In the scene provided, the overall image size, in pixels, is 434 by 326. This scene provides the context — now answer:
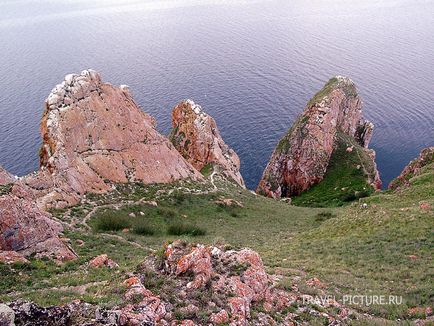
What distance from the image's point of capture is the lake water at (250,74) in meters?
111

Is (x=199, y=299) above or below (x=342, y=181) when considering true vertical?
below

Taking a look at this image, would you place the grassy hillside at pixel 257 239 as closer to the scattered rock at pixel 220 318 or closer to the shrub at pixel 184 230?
the shrub at pixel 184 230

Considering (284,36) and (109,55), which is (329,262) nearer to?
(109,55)

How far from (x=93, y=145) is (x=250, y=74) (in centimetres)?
11011

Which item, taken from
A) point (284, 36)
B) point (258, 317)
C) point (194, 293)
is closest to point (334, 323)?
point (258, 317)

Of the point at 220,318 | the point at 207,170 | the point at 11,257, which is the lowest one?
the point at 220,318

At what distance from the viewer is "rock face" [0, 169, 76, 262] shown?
2703 centimetres

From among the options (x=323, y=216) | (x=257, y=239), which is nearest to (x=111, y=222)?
(x=257, y=239)

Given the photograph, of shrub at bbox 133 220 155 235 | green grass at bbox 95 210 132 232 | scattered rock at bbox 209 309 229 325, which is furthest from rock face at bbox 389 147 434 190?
scattered rock at bbox 209 309 229 325

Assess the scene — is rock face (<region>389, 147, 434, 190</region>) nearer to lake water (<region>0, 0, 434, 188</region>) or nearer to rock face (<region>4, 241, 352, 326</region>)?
lake water (<region>0, 0, 434, 188</region>)

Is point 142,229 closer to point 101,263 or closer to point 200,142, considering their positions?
point 101,263

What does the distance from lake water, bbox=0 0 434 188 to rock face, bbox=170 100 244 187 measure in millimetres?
20269

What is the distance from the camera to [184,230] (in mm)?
43344

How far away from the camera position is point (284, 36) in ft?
611
